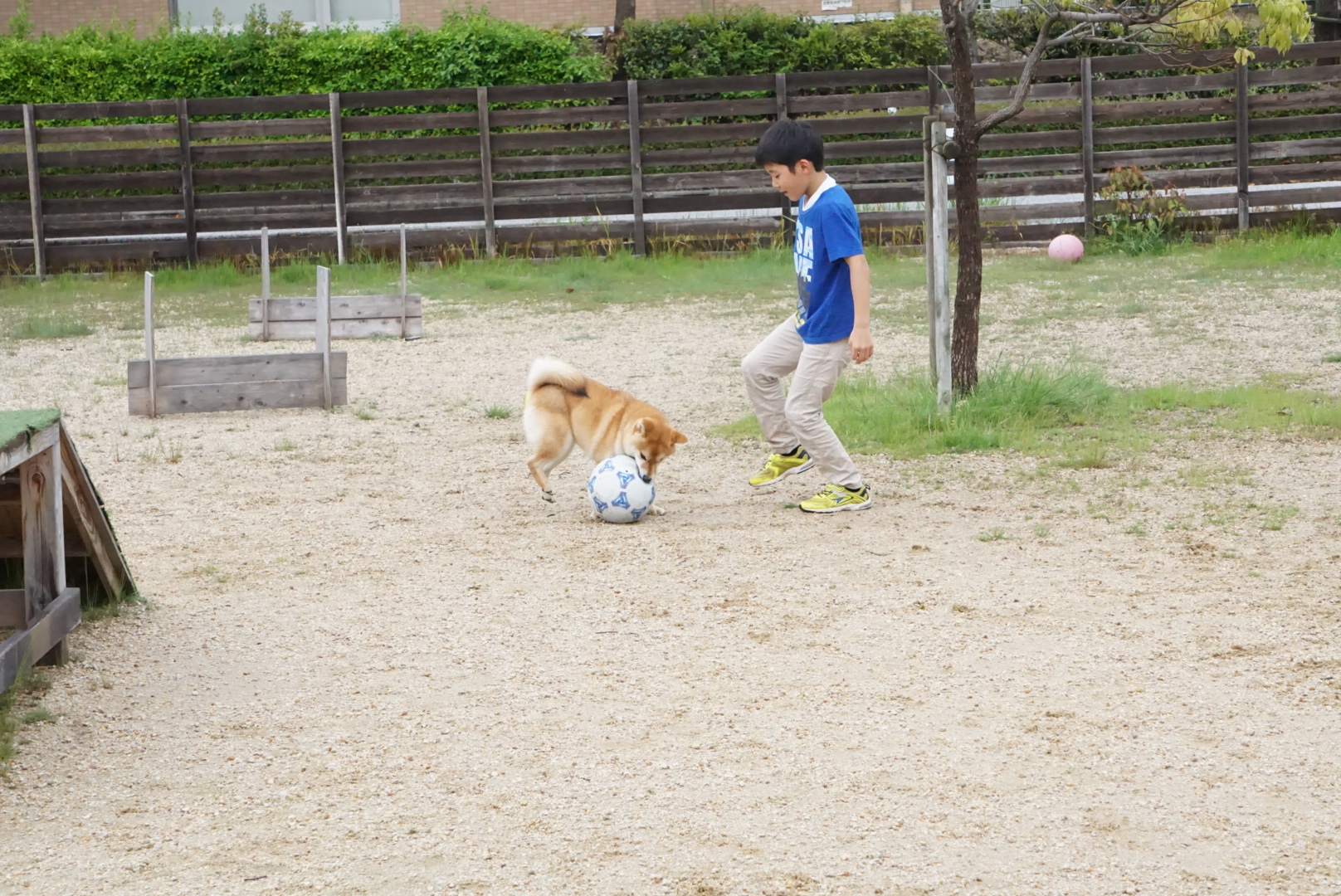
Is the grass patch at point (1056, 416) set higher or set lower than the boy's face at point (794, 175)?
lower

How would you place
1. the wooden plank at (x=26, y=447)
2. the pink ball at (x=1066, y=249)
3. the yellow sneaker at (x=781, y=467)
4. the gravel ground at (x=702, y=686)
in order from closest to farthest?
the gravel ground at (x=702, y=686) → the wooden plank at (x=26, y=447) → the yellow sneaker at (x=781, y=467) → the pink ball at (x=1066, y=249)

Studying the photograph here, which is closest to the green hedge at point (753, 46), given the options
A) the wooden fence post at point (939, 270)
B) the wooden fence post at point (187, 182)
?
the wooden fence post at point (187, 182)

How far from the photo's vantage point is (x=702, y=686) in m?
4.36

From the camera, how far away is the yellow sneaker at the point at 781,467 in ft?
22.7

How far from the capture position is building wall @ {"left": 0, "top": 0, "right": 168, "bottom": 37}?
24156 mm

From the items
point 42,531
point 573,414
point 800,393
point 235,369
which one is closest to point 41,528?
point 42,531

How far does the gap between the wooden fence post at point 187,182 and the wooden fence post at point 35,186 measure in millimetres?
1620

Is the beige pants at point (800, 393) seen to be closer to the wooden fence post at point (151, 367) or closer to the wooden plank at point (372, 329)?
the wooden fence post at point (151, 367)

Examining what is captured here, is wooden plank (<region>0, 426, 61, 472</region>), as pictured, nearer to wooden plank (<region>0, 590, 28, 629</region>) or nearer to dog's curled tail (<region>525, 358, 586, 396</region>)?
wooden plank (<region>0, 590, 28, 629</region>)

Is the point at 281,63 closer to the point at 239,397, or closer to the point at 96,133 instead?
the point at 96,133

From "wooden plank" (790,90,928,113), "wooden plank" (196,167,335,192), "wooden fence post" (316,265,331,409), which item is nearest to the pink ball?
"wooden plank" (790,90,928,113)

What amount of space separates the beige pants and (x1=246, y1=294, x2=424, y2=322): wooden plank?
6082 mm

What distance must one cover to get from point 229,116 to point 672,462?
1227cm

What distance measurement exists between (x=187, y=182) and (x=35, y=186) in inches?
68.8
